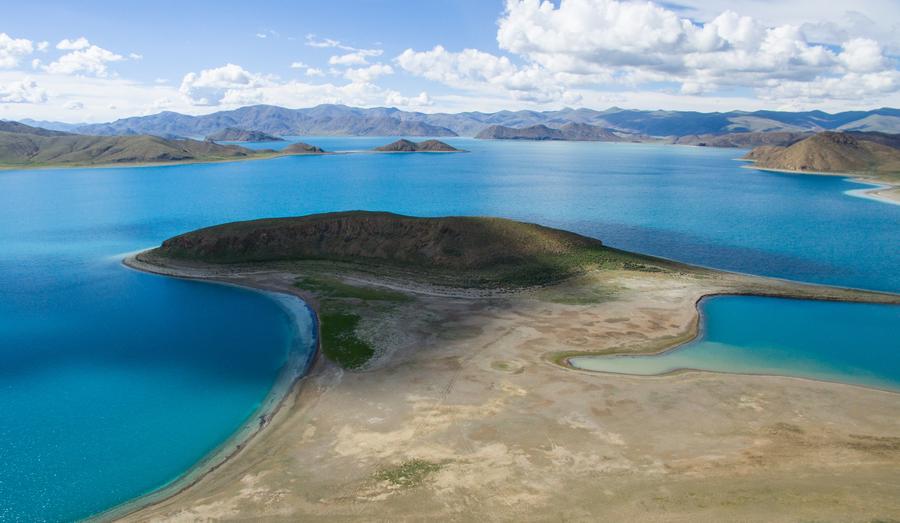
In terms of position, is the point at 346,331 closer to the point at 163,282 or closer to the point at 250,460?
the point at 250,460

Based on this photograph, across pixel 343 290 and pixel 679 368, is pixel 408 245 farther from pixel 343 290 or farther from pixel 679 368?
pixel 679 368

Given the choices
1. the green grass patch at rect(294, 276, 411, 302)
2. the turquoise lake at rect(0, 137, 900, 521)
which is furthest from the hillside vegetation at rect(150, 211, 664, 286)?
the turquoise lake at rect(0, 137, 900, 521)

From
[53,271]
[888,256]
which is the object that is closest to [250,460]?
[53,271]

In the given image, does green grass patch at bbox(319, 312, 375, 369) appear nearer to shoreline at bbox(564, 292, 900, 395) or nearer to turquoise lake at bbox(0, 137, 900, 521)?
turquoise lake at bbox(0, 137, 900, 521)

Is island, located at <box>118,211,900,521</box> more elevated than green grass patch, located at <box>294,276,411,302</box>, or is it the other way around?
green grass patch, located at <box>294,276,411,302</box>

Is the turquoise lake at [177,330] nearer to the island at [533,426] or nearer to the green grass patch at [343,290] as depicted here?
the island at [533,426]

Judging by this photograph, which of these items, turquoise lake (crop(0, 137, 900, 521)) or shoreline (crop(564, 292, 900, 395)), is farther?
shoreline (crop(564, 292, 900, 395))

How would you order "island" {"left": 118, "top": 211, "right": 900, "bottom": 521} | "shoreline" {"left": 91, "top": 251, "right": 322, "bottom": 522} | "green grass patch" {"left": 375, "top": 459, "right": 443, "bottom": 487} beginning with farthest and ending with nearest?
"green grass patch" {"left": 375, "top": 459, "right": 443, "bottom": 487} < "shoreline" {"left": 91, "top": 251, "right": 322, "bottom": 522} < "island" {"left": 118, "top": 211, "right": 900, "bottom": 521}
